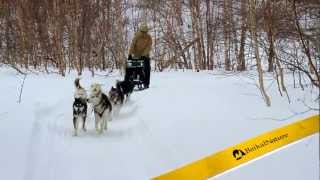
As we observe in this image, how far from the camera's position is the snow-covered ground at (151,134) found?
Result: 18.3 ft

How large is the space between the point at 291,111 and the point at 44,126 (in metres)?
3.82

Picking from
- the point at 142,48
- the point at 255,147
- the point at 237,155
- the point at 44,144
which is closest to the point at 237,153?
the point at 237,155

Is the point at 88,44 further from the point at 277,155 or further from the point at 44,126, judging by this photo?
the point at 277,155

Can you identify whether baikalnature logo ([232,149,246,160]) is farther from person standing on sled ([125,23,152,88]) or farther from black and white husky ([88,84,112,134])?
person standing on sled ([125,23,152,88])

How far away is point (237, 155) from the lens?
152 inches

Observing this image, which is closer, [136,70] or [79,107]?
[79,107]

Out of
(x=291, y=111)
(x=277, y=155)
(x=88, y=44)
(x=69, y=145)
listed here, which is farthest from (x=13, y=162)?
(x=88, y=44)

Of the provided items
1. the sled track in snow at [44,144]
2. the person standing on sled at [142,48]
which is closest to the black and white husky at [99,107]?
the sled track in snow at [44,144]

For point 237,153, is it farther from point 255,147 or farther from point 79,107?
point 79,107

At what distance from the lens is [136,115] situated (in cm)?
923

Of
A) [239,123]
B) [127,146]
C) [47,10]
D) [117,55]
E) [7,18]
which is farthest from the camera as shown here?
[117,55]

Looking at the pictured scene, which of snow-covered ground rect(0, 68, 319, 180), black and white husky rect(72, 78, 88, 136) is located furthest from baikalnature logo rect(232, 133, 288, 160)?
black and white husky rect(72, 78, 88, 136)

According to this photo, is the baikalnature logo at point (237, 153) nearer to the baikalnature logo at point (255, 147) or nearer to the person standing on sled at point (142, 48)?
the baikalnature logo at point (255, 147)

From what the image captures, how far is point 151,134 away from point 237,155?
3.67 meters
